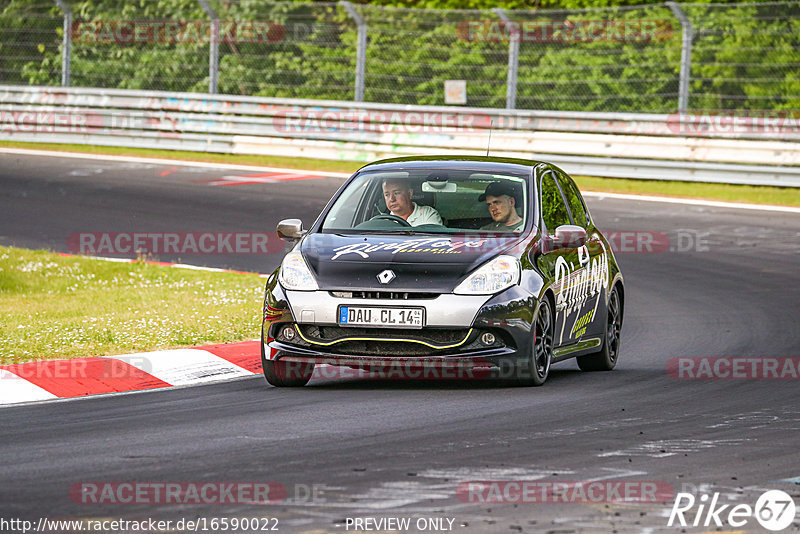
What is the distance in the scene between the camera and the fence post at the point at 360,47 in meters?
25.5

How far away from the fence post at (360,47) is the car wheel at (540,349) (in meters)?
16.6

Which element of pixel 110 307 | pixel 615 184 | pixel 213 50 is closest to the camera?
pixel 110 307

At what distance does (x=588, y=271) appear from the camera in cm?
1061

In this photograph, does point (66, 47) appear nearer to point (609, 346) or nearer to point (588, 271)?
point (609, 346)

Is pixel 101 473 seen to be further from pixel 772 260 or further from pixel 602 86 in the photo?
pixel 602 86

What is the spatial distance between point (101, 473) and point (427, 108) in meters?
19.0

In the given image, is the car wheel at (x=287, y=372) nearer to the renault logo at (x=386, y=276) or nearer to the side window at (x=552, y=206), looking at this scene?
the renault logo at (x=386, y=276)

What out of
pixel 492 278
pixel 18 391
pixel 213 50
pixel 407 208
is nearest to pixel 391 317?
pixel 492 278

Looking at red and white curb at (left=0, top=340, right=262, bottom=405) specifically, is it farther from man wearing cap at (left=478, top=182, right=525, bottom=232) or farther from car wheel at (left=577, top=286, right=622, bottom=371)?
car wheel at (left=577, top=286, right=622, bottom=371)

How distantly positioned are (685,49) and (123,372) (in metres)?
15.1

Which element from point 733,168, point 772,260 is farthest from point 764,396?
point 733,168

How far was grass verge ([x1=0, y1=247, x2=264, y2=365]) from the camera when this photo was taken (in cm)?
1098

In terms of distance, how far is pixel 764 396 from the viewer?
9.35 metres

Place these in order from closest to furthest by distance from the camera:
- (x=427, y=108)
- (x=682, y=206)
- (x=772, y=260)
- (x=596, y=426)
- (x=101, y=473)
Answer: (x=101, y=473), (x=596, y=426), (x=772, y=260), (x=682, y=206), (x=427, y=108)
